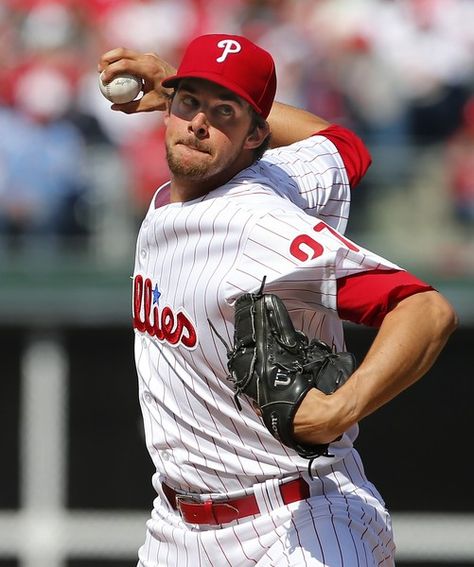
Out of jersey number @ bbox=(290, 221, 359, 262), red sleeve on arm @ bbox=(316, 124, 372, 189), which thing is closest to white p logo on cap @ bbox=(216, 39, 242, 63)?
jersey number @ bbox=(290, 221, 359, 262)

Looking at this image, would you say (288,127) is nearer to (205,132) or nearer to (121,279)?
(205,132)

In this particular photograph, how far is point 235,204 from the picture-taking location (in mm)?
2994

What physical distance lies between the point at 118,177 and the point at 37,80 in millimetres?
1101

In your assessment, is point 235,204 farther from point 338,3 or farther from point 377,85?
point 338,3

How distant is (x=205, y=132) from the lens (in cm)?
307

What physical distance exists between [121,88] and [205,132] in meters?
0.53

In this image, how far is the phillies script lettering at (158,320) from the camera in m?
3.11

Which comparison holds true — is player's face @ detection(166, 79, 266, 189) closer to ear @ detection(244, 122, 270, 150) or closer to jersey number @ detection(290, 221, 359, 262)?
ear @ detection(244, 122, 270, 150)

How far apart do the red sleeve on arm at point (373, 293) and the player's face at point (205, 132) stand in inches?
19.8

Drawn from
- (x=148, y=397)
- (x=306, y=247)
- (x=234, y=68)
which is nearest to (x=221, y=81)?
(x=234, y=68)

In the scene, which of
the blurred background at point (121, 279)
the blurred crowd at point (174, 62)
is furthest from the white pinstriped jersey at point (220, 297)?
the blurred crowd at point (174, 62)

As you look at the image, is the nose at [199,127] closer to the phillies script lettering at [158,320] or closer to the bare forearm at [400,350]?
the phillies script lettering at [158,320]

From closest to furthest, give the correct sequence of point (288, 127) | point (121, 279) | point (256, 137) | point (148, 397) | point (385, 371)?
point (385, 371)
point (256, 137)
point (148, 397)
point (288, 127)
point (121, 279)

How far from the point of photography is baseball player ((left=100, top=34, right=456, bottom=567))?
9.43ft
